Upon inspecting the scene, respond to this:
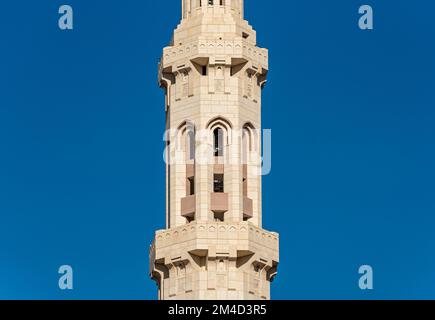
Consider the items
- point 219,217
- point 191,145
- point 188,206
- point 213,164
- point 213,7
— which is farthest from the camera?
point 213,7

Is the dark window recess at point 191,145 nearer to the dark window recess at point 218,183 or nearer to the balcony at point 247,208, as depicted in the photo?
the dark window recess at point 218,183

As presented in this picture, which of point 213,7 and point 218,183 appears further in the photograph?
point 213,7

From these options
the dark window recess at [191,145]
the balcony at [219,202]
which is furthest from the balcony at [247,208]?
the dark window recess at [191,145]

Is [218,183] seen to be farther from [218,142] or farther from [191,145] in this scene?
[191,145]

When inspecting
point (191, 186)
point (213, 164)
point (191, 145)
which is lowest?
point (191, 186)

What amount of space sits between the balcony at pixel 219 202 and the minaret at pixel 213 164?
57mm

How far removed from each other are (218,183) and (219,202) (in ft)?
5.73

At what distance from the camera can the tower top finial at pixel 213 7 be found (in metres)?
144

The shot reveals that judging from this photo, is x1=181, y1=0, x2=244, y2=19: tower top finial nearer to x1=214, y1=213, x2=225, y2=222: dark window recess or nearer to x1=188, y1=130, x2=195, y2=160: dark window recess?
x1=188, y1=130, x2=195, y2=160: dark window recess

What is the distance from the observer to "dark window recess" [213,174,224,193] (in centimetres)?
14075

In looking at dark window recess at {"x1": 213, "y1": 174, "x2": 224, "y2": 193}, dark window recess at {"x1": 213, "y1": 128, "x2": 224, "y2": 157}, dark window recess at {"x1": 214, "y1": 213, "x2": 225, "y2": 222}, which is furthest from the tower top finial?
dark window recess at {"x1": 214, "y1": 213, "x2": 225, "y2": 222}

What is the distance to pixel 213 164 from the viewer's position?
461 ft

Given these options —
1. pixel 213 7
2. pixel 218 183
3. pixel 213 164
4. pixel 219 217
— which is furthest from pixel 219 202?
pixel 213 7
